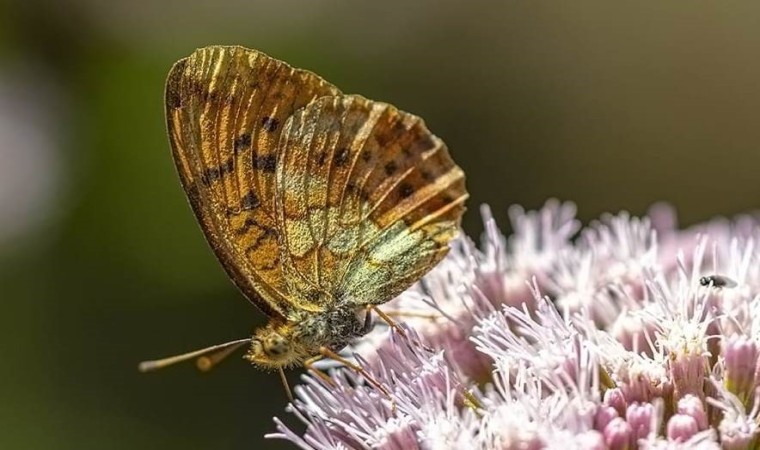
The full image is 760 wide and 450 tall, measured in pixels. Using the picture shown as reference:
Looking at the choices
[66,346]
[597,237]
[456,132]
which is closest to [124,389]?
[66,346]

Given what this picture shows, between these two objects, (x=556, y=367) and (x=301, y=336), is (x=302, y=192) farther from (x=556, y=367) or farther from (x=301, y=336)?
(x=556, y=367)

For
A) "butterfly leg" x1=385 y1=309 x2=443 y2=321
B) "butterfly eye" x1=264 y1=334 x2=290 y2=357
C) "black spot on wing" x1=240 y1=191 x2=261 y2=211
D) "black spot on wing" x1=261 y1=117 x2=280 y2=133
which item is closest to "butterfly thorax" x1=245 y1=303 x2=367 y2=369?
"butterfly eye" x1=264 y1=334 x2=290 y2=357

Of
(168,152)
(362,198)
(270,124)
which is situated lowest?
(168,152)

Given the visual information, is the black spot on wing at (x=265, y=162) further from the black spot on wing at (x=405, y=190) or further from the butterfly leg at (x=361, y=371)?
the butterfly leg at (x=361, y=371)

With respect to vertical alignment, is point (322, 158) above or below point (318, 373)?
above

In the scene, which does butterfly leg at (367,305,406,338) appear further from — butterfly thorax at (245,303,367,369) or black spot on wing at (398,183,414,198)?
black spot on wing at (398,183,414,198)

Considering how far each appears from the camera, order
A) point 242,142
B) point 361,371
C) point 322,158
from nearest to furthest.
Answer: point 361,371
point 242,142
point 322,158

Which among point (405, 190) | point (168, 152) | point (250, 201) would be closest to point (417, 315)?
point (405, 190)
